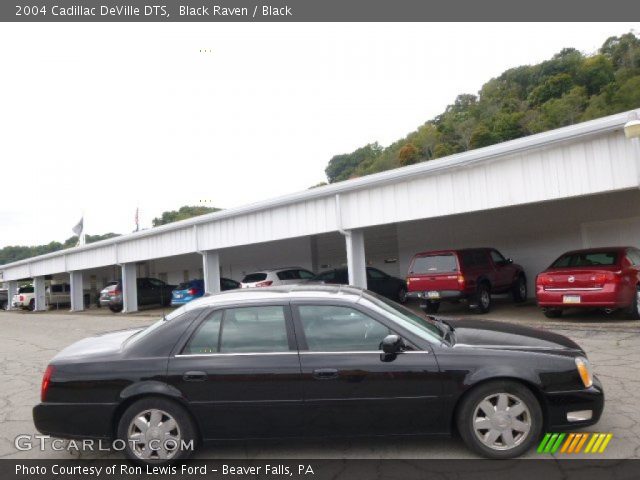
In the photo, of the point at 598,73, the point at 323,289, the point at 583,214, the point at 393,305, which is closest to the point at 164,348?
the point at 323,289

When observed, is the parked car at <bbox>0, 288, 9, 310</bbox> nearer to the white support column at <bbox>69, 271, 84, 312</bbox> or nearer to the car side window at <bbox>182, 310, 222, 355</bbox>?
the white support column at <bbox>69, 271, 84, 312</bbox>

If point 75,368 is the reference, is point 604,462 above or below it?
below

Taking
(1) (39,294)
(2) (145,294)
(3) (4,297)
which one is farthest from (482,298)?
(3) (4,297)

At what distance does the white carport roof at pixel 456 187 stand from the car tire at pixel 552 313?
2512 mm

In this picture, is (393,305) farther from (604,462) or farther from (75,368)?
(75,368)

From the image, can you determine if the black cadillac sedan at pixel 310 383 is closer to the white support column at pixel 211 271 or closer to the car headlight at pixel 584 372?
the car headlight at pixel 584 372

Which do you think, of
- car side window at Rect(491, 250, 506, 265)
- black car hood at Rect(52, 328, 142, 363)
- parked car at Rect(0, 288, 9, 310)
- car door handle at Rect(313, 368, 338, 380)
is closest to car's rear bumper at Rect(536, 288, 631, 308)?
car side window at Rect(491, 250, 506, 265)

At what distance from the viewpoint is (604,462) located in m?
3.81

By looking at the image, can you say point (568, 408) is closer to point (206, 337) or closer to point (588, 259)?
point (206, 337)

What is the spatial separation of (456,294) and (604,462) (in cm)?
842

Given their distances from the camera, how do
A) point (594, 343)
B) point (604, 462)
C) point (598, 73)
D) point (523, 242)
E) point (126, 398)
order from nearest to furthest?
point (604, 462)
point (126, 398)
point (594, 343)
point (523, 242)
point (598, 73)

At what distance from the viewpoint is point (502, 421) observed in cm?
397

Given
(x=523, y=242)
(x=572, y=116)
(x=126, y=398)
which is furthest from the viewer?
(x=572, y=116)

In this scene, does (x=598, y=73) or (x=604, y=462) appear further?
(x=598, y=73)
